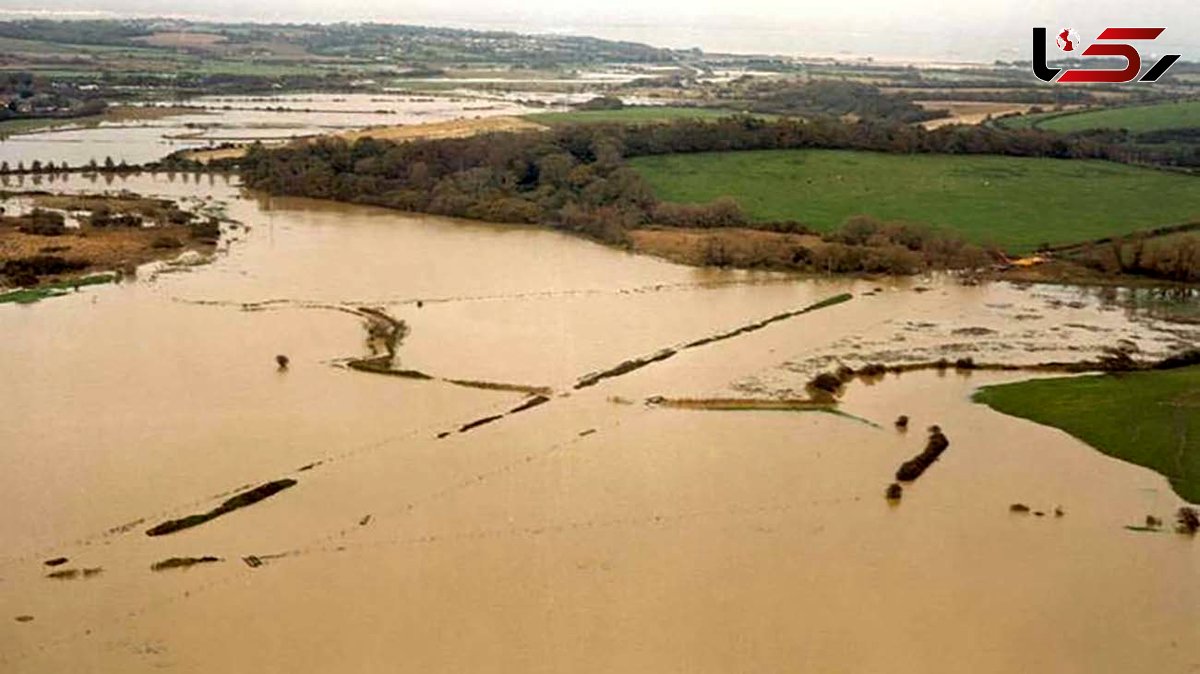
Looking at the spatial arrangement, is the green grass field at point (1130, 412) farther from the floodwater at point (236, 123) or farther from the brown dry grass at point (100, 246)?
the floodwater at point (236, 123)

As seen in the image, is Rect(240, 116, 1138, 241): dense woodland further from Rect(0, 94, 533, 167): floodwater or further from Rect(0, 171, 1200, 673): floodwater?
Rect(0, 171, 1200, 673): floodwater

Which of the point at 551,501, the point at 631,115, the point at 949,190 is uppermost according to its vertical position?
the point at 631,115

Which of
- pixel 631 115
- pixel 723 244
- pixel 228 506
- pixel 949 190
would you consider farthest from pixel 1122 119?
pixel 228 506

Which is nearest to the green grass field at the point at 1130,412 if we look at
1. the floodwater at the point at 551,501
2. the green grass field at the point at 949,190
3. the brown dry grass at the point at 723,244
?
the floodwater at the point at 551,501

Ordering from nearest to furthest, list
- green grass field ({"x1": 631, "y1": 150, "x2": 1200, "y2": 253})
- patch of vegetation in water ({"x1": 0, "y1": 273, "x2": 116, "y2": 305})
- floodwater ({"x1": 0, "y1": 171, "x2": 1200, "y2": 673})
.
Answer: floodwater ({"x1": 0, "y1": 171, "x2": 1200, "y2": 673}) → patch of vegetation in water ({"x1": 0, "y1": 273, "x2": 116, "y2": 305}) → green grass field ({"x1": 631, "y1": 150, "x2": 1200, "y2": 253})

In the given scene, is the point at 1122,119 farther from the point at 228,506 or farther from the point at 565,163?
the point at 228,506

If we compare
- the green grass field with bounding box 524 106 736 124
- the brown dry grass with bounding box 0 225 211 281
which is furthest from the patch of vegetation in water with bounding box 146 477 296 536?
the green grass field with bounding box 524 106 736 124

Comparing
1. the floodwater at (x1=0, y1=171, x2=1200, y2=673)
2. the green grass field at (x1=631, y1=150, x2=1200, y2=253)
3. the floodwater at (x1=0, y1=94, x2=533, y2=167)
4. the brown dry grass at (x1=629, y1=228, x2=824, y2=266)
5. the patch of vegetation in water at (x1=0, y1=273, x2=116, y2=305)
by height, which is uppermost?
the floodwater at (x1=0, y1=94, x2=533, y2=167)
